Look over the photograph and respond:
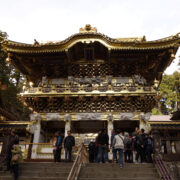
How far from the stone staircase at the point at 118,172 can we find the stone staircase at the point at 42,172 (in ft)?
2.44

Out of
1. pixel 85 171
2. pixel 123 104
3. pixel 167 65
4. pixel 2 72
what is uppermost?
pixel 2 72

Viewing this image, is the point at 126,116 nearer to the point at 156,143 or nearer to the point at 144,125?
the point at 144,125

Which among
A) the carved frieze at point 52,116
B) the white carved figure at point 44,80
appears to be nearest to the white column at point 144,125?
the carved frieze at point 52,116

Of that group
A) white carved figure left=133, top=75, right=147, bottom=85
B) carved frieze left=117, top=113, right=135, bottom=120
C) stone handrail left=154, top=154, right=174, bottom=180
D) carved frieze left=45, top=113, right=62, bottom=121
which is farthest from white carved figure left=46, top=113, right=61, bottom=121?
stone handrail left=154, top=154, right=174, bottom=180

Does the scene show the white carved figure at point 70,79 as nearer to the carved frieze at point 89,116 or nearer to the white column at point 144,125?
the carved frieze at point 89,116

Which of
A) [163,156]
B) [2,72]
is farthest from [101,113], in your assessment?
[2,72]

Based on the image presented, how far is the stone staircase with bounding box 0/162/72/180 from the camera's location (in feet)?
23.9

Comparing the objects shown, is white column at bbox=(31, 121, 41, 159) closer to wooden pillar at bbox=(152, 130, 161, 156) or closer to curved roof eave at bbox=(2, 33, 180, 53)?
curved roof eave at bbox=(2, 33, 180, 53)

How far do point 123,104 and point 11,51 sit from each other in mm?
8634

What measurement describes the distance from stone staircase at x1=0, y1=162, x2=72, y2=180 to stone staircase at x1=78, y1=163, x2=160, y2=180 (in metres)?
0.74

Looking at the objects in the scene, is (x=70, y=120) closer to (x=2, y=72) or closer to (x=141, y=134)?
(x=141, y=134)

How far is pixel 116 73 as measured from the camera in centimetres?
1523

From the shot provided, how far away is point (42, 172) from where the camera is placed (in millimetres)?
7699

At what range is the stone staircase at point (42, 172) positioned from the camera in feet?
23.9
